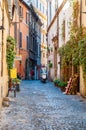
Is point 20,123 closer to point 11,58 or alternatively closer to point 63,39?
point 11,58

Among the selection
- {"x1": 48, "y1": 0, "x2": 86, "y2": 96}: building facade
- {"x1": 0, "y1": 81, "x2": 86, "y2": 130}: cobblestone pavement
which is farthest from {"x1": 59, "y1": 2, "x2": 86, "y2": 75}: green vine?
{"x1": 0, "y1": 81, "x2": 86, "y2": 130}: cobblestone pavement

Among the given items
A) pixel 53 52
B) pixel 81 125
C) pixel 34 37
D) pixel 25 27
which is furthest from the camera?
pixel 34 37

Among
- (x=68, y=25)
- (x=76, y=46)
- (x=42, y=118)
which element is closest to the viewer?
(x=42, y=118)

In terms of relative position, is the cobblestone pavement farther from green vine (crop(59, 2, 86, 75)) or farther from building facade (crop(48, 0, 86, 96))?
building facade (crop(48, 0, 86, 96))

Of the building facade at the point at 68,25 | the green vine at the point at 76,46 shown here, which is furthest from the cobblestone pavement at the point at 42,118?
the building facade at the point at 68,25

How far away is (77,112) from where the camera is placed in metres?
12.5

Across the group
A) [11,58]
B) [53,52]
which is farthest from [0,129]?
[53,52]

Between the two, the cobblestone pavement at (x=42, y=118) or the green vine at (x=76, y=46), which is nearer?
the cobblestone pavement at (x=42, y=118)

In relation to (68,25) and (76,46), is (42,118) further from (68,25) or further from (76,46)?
(68,25)

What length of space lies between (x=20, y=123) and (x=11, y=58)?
882 cm

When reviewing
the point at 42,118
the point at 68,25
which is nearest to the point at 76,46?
the point at 68,25

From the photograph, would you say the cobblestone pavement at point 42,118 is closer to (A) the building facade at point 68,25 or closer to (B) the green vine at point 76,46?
(B) the green vine at point 76,46

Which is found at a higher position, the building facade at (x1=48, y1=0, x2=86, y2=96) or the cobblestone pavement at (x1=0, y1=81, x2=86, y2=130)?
the building facade at (x1=48, y1=0, x2=86, y2=96)

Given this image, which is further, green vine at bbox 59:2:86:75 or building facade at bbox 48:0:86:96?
building facade at bbox 48:0:86:96
